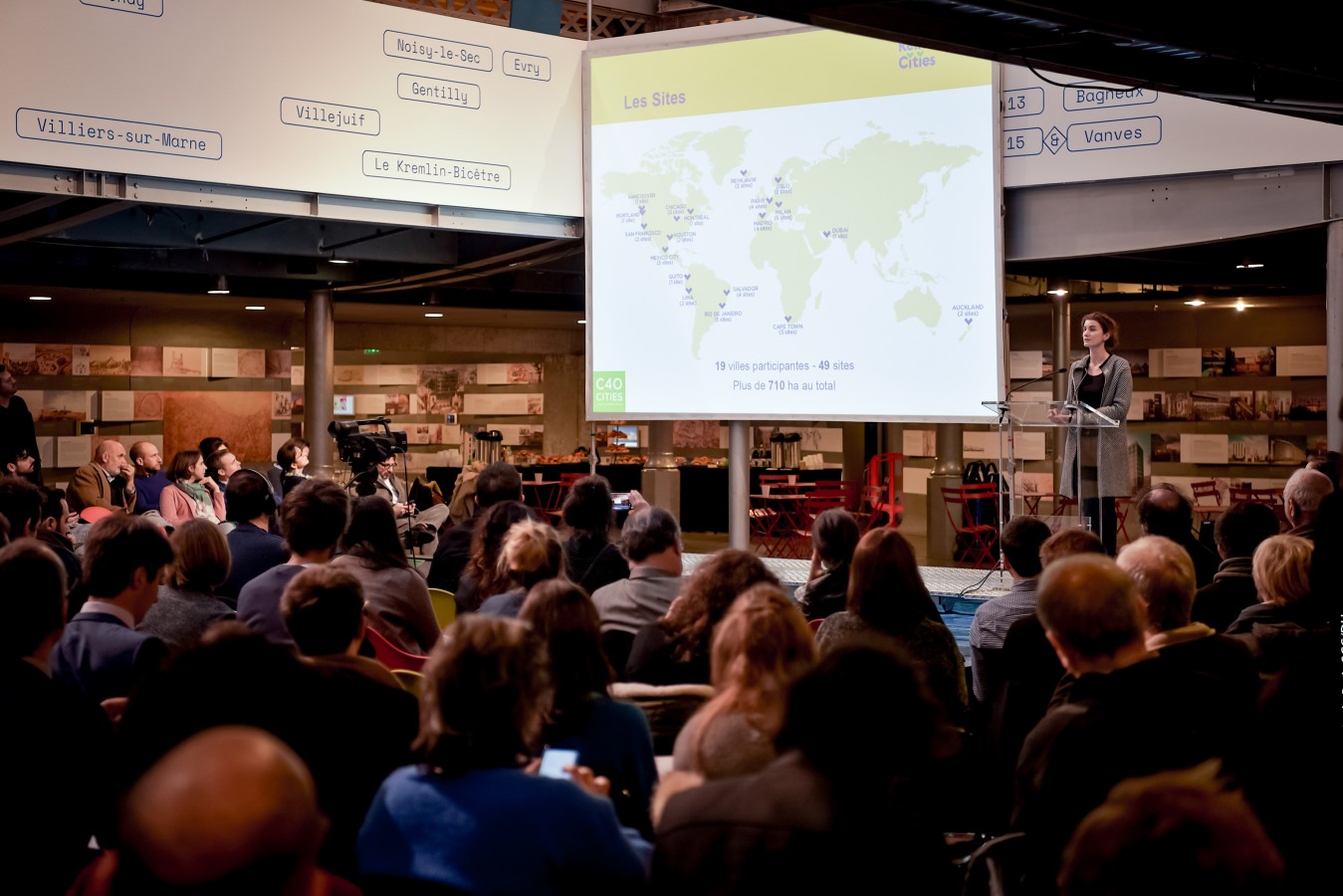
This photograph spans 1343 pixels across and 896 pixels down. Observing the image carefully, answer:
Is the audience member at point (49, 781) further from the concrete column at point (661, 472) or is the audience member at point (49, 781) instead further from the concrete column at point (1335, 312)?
the concrete column at point (661, 472)

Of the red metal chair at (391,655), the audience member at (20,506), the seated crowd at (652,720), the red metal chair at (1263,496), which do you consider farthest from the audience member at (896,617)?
the red metal chair at (1263,496)

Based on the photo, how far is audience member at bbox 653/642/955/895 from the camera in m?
1.72

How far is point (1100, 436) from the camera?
22.3 feet

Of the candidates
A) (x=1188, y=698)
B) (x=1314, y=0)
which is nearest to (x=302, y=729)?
(x=1188, y=698)

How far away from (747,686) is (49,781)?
1350 millimetres

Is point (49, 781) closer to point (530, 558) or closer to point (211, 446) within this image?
point (530, 558)

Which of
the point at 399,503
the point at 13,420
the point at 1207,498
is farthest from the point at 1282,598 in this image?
the point at 1207,498

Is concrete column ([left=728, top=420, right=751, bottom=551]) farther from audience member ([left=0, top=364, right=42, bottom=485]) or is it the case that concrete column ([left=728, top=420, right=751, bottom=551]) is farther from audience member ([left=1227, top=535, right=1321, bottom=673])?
audience member ([left=1227, top=535, right=1321, bottom=673])

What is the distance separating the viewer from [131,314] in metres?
14.9

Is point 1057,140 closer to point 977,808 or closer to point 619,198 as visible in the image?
point 619,198

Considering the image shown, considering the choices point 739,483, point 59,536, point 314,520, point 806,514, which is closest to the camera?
point 314,520

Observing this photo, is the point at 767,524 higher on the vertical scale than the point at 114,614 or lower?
lower

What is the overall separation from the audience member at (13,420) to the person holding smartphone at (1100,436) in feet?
21.6

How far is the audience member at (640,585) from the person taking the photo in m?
3.94
